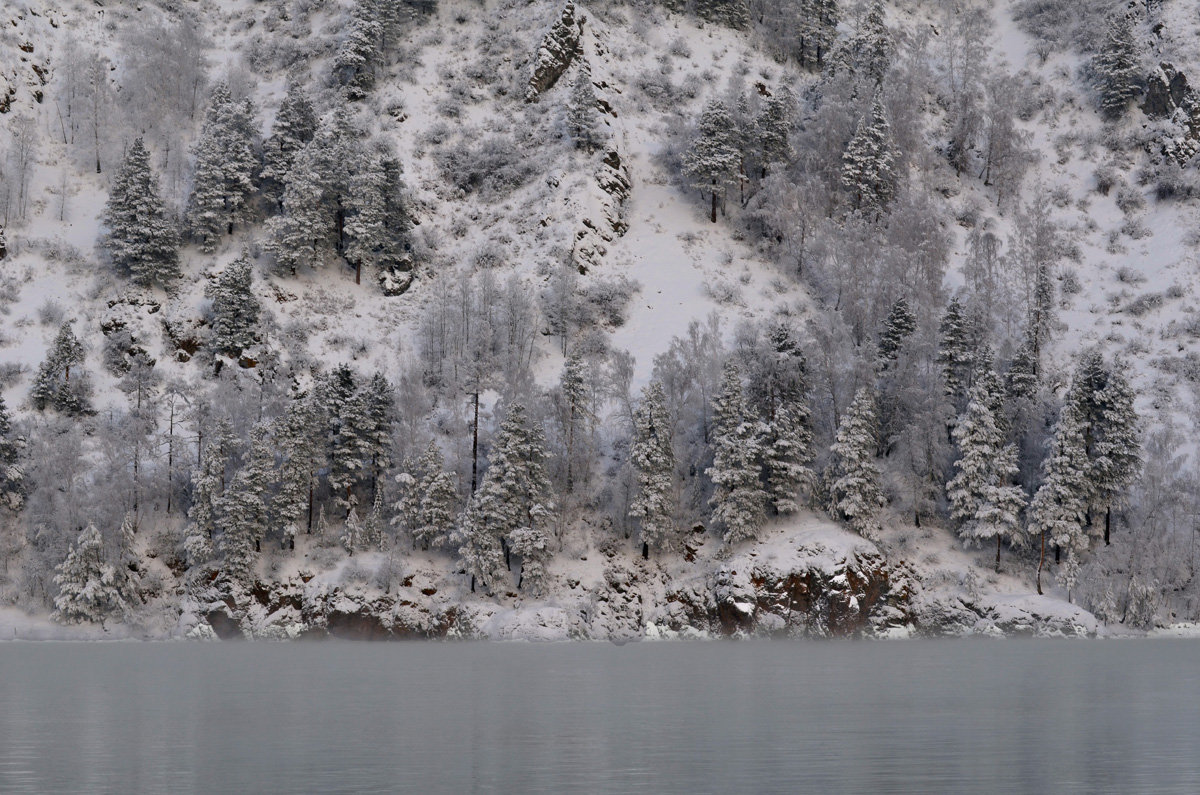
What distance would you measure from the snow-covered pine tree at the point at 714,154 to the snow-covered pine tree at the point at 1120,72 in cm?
4506

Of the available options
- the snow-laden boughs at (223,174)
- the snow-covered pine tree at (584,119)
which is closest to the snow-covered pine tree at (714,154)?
the snow-covered pine tree at (584,119)

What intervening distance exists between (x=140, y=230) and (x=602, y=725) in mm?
74880

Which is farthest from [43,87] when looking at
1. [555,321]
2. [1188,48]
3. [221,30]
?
[1188,48]

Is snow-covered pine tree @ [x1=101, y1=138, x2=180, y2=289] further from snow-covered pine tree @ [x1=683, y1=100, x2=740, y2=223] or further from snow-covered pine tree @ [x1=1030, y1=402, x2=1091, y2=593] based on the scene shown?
snow-covered pine tree @ [x1=1030, y1=402, x2=1091, y2=593]

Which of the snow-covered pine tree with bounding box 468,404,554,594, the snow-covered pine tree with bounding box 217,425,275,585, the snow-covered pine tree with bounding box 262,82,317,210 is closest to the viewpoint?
the snow-covered pine tree with bounding box 217,425,275,585

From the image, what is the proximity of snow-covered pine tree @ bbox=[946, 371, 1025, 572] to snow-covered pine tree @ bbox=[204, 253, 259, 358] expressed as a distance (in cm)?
5425

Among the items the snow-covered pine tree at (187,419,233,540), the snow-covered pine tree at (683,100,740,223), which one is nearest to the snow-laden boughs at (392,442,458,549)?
the snow-covered pine tree at (187,419,233,540)

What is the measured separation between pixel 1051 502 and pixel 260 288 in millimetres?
64250

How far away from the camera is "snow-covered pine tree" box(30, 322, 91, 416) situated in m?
74.6

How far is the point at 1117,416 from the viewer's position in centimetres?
6950

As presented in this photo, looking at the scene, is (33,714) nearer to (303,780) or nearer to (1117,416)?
(303,780)

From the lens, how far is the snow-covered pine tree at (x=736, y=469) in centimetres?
6694

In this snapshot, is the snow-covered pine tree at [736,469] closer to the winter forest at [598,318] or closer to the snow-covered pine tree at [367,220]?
the winter forest at [598,318]

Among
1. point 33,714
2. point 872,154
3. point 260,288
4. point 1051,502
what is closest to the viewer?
point 33,714
